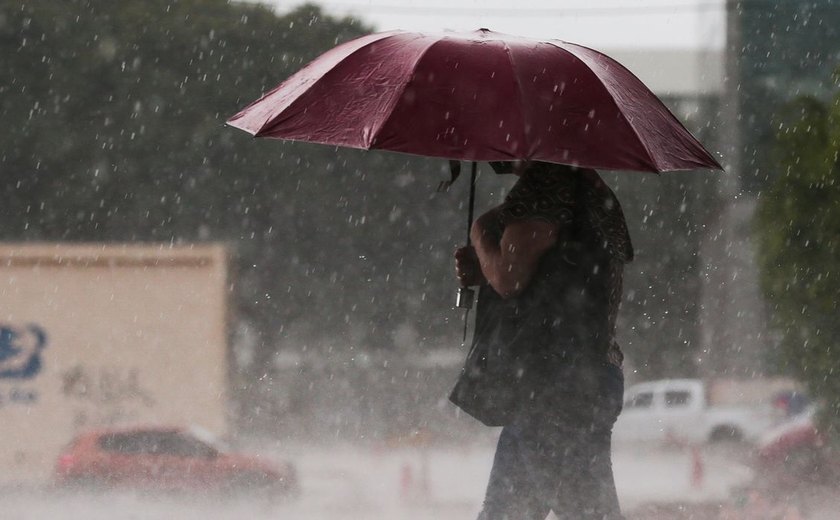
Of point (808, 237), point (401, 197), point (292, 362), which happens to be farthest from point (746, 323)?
point (292, 362)

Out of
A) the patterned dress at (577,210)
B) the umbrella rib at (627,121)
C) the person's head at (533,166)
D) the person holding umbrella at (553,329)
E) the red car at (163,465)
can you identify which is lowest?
the red car at (163,465)

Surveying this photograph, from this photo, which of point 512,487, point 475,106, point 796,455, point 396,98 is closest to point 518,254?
point 475,106

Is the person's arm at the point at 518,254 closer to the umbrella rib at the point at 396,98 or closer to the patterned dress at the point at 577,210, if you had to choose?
the patterned dress at the point at 577,210

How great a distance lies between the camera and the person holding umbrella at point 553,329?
279 cm

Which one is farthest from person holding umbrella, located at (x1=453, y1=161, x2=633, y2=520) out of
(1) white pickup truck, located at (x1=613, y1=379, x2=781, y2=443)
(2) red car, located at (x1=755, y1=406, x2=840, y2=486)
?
(1) white pickup truck, located at (x1=613, y1=379, x2=781, y2=443)

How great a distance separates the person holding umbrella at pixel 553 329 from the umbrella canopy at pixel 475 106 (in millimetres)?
182

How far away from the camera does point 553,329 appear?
280 cm

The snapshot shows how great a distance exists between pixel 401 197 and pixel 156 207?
2.20 m

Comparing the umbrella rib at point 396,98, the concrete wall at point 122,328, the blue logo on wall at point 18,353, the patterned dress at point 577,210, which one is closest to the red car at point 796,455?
the patterned dress at point 577,210

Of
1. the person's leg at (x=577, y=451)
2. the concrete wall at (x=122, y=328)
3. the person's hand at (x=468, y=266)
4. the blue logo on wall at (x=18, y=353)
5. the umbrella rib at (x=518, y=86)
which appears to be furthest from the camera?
the concrete wall at (x=122, y=328)

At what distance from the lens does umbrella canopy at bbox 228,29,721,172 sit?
8.61ft

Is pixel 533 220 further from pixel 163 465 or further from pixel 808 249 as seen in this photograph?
pixel 163 465

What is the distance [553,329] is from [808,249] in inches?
150

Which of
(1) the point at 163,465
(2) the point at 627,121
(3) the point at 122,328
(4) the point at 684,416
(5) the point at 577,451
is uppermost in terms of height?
(2) the point at 627,121
